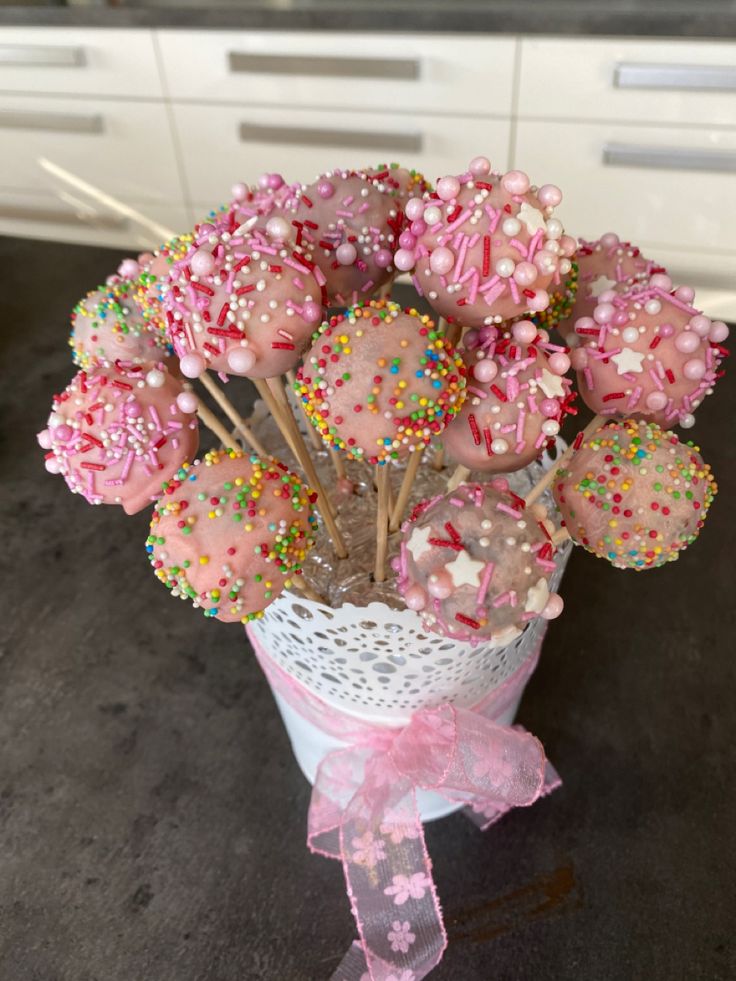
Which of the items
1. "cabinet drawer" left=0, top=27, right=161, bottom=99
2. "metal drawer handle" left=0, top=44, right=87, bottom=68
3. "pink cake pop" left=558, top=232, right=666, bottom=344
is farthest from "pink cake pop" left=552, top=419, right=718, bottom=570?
"metal drawer handle" left=0, top=44, right=87, bottom=68

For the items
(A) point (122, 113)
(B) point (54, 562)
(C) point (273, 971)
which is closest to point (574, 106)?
(A) point (122, 113)

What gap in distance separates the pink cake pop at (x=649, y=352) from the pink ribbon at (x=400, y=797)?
9.0 inches

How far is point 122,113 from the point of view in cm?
201

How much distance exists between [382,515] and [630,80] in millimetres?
1421

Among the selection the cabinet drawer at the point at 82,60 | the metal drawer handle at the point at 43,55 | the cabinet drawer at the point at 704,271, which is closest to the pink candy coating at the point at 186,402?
the cabinet drawer at the point at 704,271

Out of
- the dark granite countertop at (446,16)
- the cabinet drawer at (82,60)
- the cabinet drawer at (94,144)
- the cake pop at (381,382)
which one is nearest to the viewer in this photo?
the cake pop at (381,382)

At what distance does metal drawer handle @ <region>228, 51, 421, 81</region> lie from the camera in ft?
5.48

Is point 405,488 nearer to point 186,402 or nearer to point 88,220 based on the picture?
point 186,402

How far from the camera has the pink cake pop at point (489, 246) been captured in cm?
42

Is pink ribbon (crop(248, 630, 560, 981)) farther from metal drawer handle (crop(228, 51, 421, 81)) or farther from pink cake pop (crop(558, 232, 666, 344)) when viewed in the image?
metal drawer handle (crop(228, 51, 421, 81))

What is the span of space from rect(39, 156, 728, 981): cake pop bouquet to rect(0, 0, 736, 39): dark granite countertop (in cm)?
118

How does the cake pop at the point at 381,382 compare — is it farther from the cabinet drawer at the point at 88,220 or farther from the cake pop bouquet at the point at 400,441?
the cabinet drawer at the point at 88,220

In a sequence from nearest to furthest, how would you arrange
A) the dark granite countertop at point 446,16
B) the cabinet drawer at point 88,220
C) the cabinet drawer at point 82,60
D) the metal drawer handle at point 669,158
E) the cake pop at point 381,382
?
the cake pop at point 381,382, the dark granite countertop at point 446,16, the metal drawer handle at point 669,158, the cabinet drawer at point 82,60, the cabinet drawer at point 88,220

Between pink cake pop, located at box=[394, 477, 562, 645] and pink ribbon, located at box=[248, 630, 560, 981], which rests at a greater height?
pink cake pop, located at box=[394, 477, 562, 645]
